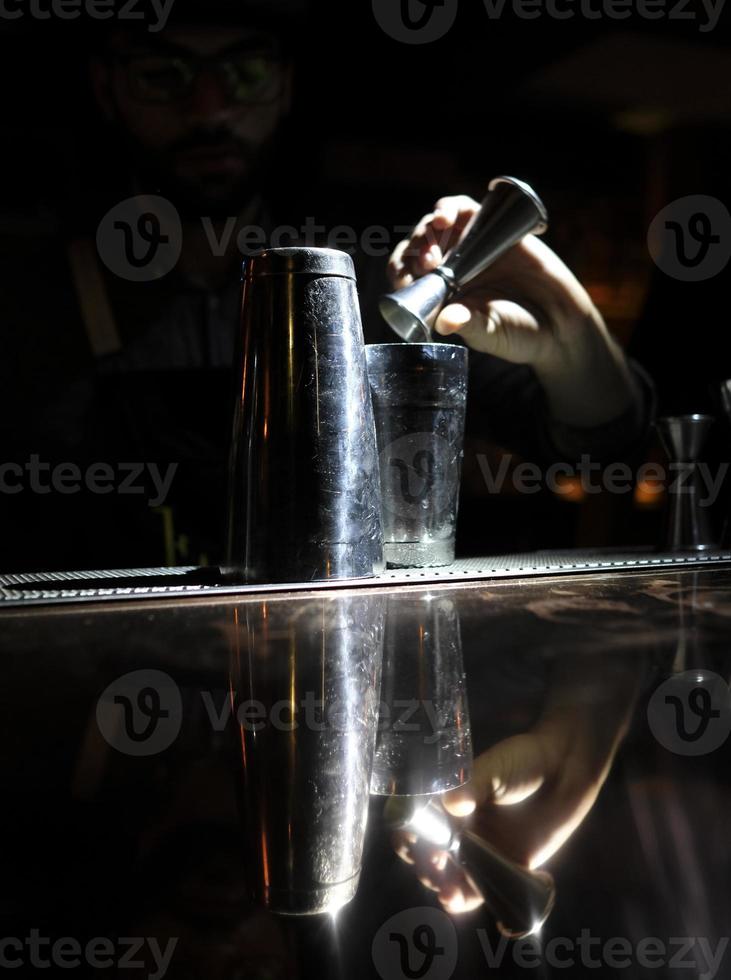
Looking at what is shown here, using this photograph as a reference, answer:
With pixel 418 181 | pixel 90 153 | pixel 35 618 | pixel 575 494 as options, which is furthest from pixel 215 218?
pixel 35 618

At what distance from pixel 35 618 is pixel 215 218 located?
1.26m

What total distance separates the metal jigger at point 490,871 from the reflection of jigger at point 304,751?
0.01 metres

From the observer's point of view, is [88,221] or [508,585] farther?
[88,221]

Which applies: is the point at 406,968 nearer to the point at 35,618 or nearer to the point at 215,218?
the point at 35,618

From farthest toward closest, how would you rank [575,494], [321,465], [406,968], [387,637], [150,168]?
[575,494], [150,168], [321,465], [387,637], [406,968]

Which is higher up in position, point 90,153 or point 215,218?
point 90,153

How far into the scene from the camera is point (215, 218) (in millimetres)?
1694

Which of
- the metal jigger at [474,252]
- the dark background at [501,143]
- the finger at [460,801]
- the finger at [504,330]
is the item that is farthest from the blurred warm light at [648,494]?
the finger at [460,801]

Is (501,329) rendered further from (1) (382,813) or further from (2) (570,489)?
(1) (382,813)

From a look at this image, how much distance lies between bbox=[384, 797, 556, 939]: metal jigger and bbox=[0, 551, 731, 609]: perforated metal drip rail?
1.39 ft

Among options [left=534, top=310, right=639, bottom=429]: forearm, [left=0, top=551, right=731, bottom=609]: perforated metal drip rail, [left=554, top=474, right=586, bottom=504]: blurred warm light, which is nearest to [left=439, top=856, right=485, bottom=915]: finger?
[left=0, top=551, right=731, bottom=609]: perforated metal drip rail

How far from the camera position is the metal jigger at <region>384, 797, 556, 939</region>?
19cm

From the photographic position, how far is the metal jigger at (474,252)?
0.83 metres

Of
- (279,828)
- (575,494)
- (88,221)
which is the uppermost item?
(88,221)
